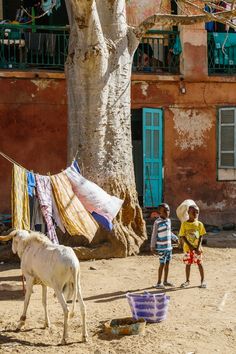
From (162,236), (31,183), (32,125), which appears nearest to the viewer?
(31,183)

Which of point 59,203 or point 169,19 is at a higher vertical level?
point 169,19

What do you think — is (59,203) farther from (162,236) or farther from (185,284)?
(185,284)

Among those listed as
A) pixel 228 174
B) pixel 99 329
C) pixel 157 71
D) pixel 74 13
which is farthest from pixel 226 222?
pixel 99 329

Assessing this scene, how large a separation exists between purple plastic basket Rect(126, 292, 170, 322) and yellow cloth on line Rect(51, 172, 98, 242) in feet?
7.21

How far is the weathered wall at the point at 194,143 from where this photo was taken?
14625mm

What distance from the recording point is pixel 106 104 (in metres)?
11.3

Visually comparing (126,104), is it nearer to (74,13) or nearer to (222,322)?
(74,13)

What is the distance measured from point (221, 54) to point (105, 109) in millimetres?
5140

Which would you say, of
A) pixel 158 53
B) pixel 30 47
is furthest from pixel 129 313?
pixel 158 53

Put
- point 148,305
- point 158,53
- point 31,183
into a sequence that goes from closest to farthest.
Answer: point 148,305 < point 31,183 < point 158,53

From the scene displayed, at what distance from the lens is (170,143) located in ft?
48.1

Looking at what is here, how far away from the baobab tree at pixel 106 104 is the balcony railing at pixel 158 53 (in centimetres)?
318

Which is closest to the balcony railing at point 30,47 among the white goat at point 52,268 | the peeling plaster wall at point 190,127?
the peeling plaster wall at point 190,127

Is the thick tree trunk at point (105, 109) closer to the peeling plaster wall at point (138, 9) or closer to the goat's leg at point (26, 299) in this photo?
the peeling plaster wall at point (138, 9)
